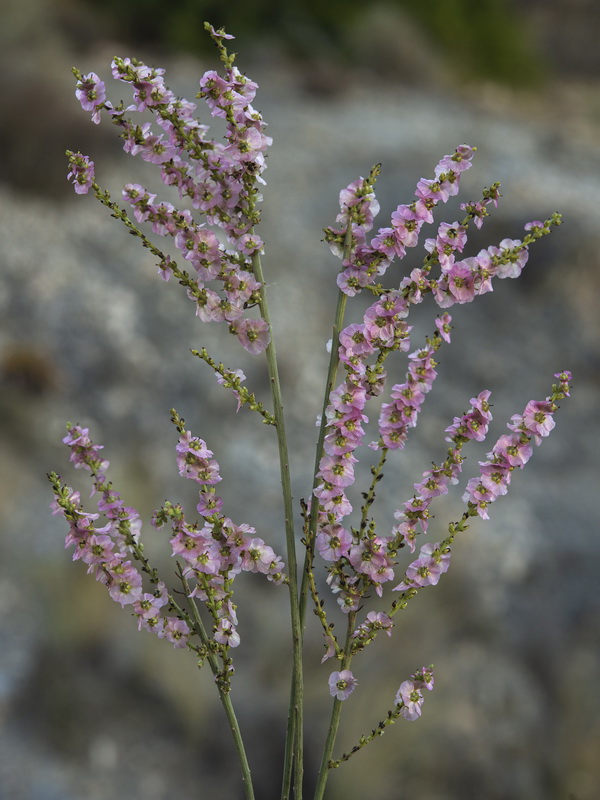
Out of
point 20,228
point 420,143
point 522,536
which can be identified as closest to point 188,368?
point 20,228

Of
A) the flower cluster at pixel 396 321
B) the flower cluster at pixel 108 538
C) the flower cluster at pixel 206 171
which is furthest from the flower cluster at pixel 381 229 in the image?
the flower cluster at pixel 108 538

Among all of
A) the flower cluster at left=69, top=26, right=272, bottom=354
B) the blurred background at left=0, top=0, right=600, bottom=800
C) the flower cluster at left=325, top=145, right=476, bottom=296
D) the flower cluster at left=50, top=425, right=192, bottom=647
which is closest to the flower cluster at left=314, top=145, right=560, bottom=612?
the flower cluster at left=325, top=145, right=476, bottom=296

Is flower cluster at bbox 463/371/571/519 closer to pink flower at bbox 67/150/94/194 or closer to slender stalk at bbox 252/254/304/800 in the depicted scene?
slender stalk at bbox 252/254/304/800

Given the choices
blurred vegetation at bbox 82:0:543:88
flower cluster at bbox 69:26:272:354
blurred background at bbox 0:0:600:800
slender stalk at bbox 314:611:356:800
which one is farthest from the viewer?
blurred vegetation at bbox 82:0:543:88

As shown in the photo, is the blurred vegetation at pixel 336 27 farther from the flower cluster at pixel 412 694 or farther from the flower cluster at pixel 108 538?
the flower cluster at pixel 412 694

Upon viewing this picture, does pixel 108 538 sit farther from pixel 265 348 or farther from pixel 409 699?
pixel 409 699

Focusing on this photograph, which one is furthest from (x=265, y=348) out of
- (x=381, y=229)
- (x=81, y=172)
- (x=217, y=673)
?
(x=217, y=673)

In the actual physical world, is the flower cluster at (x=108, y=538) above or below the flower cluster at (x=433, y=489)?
below
